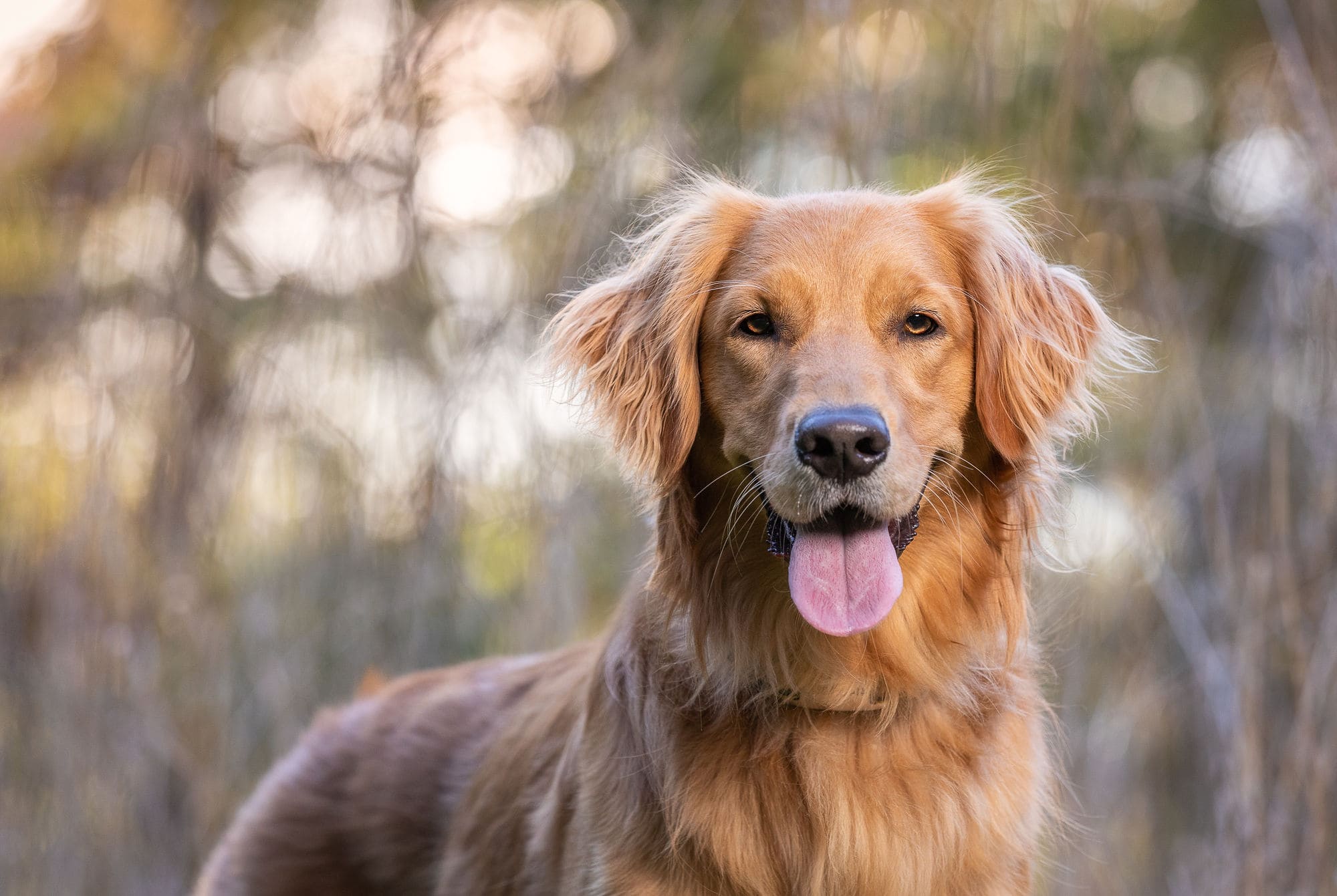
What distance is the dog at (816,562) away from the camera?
2.37 meters

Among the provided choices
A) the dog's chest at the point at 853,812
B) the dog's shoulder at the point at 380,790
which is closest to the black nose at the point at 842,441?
the dog's chest at the point at 853,812

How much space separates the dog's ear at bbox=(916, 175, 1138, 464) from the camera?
2.63 m

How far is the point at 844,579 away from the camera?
93.2 inches

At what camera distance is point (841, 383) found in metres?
2.34

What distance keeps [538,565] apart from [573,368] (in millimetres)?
1997

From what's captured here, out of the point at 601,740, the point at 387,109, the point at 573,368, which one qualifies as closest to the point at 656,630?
the point at 601,740

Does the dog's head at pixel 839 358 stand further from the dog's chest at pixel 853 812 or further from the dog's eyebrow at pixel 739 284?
the dog's chest at pixel 853 812

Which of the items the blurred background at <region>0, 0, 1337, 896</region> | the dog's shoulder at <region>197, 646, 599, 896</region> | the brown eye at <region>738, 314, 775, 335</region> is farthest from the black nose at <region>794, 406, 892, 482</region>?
the blurred background at <region>0, 0, 1337, 896</region>

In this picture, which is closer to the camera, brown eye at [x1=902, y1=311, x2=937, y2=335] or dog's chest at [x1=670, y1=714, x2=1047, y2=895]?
dog's chest at [x1=670, y1=714, x2=1047, y2=895]

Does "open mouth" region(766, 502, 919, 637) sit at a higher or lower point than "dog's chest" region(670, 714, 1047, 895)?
higher

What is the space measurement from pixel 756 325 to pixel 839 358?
10.3 inches

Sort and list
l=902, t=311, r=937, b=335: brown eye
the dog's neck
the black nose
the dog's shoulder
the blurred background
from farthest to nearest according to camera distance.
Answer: the blurred background → the dog's shoulder → l=902, t=311, r=937, b=335: brown eye → the dog's neck → the black nose

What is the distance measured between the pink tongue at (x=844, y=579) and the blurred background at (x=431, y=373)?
1882mm

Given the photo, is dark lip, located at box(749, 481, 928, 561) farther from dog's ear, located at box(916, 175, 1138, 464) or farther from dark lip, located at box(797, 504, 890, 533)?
dog's ear, located at box(916, 175, 1138, 464)
